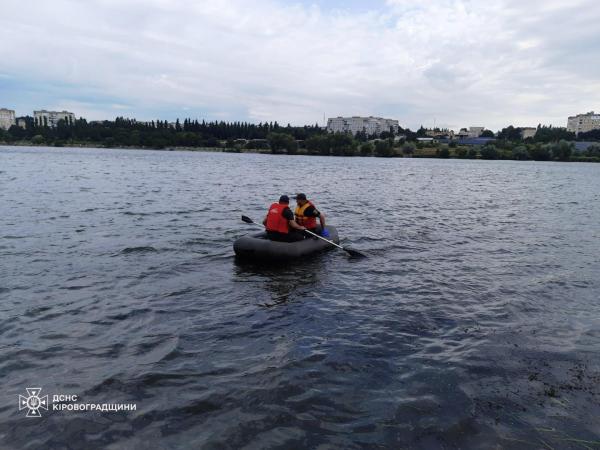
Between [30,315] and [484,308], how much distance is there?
378 inches

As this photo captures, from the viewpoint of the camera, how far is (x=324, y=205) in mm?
26938

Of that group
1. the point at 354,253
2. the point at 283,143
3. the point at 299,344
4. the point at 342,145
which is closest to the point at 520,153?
the point at 342,145

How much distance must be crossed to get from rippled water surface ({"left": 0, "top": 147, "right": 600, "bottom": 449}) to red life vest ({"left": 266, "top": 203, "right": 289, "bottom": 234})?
A: 3.94 ft

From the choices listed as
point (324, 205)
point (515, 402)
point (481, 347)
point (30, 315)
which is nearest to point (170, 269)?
A: point (30, 315)

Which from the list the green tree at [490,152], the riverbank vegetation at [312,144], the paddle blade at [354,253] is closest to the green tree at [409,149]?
the riverbank vegetation at [312,144]

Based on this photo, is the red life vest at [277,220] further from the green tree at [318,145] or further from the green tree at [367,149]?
the green tree at [318,145]

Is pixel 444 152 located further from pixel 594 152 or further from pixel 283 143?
pixel 283 143

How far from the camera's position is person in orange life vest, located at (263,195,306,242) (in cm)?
1241

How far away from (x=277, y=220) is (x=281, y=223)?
6.1 inches

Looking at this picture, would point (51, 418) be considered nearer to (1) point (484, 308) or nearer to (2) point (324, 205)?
(1) point (484, 308)

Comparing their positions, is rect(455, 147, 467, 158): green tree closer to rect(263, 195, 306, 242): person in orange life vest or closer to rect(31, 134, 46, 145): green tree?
rect(263, 195, 306, 242): person in orange life vest

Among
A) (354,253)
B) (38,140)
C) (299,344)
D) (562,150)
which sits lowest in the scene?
(299,344)

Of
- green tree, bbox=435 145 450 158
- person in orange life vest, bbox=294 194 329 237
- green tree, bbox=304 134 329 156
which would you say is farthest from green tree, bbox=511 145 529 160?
person in orange life vest, bbox=294 194 329 237

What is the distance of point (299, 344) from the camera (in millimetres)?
7355
